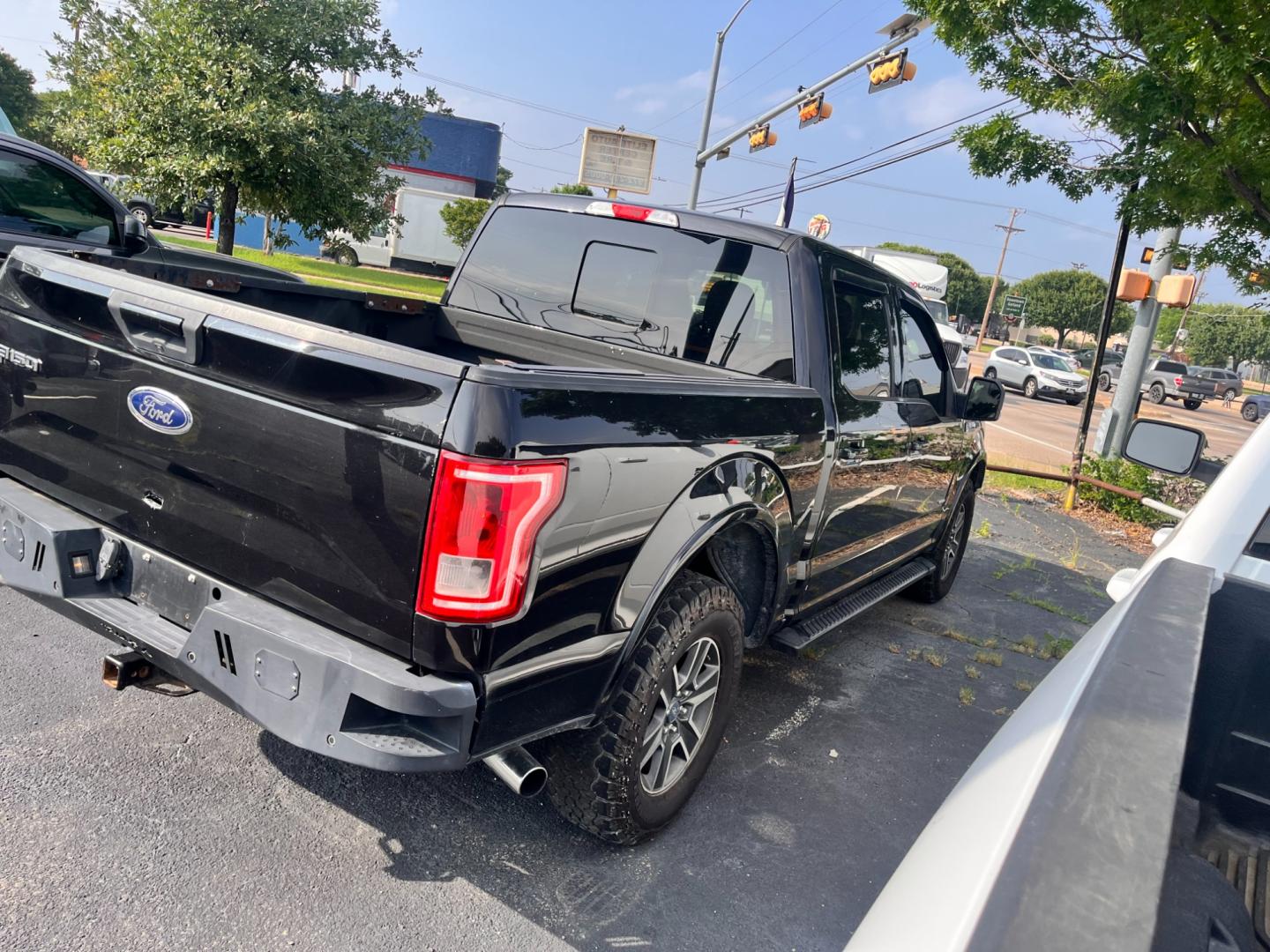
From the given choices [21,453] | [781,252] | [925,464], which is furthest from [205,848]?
[925,464]

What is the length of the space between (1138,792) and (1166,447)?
2.40 metres

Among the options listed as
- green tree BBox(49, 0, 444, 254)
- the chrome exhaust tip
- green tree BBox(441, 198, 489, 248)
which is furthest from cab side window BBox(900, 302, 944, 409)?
green tree BBox(441, 198, 489, 248)

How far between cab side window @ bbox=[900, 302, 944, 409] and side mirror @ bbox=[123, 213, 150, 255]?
5862mm

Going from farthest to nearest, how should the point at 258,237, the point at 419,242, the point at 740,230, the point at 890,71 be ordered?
the point at 258,237 → the point at 419,242 → the point at 890,71 → the point at 740,230

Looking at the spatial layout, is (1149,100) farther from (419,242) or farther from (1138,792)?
(419,242)

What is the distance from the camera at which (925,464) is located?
486 cm

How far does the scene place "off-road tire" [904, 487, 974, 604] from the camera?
A: 577cm

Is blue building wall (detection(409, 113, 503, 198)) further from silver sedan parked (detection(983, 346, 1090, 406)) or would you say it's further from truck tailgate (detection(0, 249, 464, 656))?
truck tailgate (detection(0, 249, 464, 656))

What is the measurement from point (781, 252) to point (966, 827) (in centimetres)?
286

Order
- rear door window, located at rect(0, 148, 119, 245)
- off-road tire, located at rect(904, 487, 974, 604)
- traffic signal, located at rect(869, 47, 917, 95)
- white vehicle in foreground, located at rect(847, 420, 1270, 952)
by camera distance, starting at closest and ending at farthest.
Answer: white vehicle in foreground, located at rect(847, 420, 1270, 952) < off-road tire, located at rect(904, 487, 974, 604) < rear door window, located at rect(0, 148, 119, 245) < traffic signal, located at rect(869, 47, 917, 95)

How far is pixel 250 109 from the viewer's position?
38.9 ft

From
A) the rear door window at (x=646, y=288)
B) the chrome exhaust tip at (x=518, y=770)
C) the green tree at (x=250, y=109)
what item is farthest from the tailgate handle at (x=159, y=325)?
the green tree at (x=250, y=109)

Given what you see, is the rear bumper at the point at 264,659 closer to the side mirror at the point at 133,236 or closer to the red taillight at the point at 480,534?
the red taillight at the point at 480,534

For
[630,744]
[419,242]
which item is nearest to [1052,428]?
[630,744]
